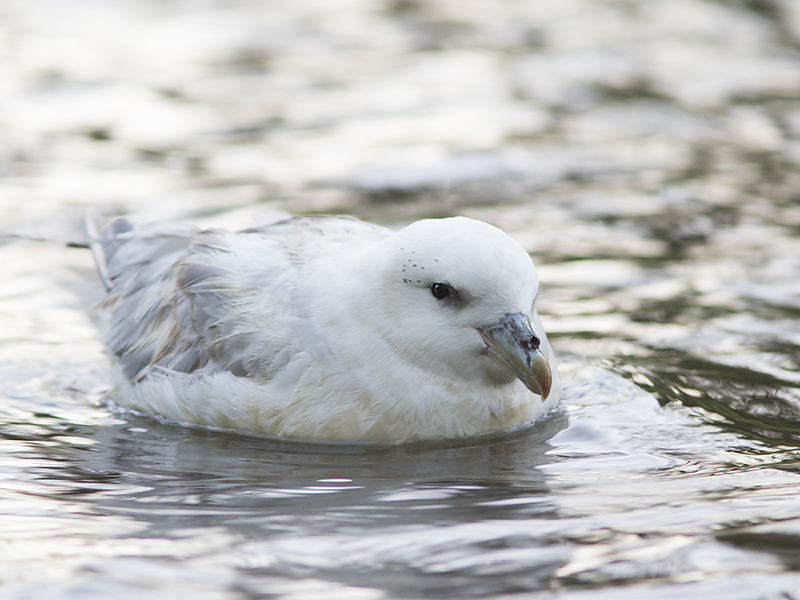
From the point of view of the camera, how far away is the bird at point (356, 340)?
4.22 m

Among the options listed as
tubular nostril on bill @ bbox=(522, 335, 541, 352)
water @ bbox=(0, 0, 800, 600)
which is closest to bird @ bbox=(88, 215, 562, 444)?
tubular nostril on bill @ bbox=(522, 335, 541, 352)

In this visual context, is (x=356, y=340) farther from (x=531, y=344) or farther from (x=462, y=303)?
(x=531, y=344)

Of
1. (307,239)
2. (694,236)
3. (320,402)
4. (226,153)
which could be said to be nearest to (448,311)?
(320,402)

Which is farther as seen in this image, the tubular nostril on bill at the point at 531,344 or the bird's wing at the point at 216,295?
the bird's wing at the point at 216,295

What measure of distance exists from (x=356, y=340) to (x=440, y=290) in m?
0.40

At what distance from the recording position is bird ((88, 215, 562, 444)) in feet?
13.8

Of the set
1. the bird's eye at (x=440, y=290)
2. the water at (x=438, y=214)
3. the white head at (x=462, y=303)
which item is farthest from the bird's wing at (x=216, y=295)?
the bird's eye at (x=440, y=290)

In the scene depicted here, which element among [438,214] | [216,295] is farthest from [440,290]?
[438,214]

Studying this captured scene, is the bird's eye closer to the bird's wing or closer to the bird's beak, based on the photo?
the bird's beak

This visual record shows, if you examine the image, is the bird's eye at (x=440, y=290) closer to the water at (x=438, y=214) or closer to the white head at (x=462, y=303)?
the white head at (x=462, y=303)

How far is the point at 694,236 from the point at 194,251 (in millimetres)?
3114

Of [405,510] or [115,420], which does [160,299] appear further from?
[405,510]

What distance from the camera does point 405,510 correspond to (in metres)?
3.80

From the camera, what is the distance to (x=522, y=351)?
4.14m
